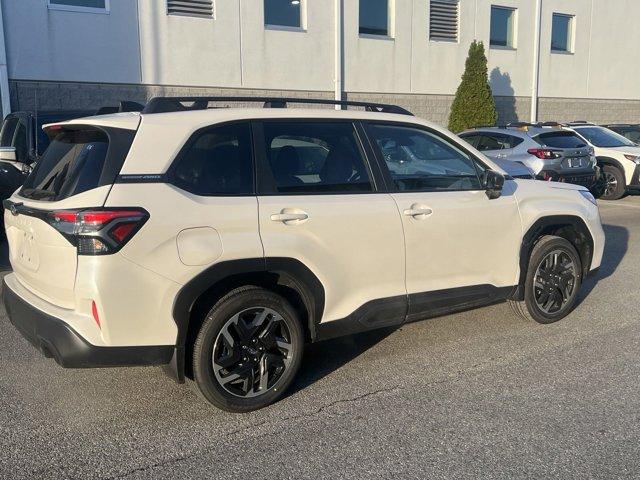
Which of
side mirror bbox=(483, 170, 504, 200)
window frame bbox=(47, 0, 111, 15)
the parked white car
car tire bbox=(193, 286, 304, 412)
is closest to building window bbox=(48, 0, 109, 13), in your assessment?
window frame bbox=(47, 0, 111, 15)

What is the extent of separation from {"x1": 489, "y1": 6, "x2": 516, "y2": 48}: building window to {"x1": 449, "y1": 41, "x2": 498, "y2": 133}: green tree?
6.64 feet

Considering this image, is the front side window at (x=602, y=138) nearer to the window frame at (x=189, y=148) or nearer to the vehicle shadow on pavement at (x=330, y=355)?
the vehicle shadow on pavement at (x=330, y=355)

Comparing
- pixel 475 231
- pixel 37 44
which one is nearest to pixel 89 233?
pixel 475 231

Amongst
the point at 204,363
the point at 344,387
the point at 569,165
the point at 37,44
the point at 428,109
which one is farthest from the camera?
the point at 428,109

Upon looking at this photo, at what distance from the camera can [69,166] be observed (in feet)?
12.3

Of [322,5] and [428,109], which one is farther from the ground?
[322,5]

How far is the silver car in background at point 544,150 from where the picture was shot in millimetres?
11646

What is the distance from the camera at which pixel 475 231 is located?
15.5 ft

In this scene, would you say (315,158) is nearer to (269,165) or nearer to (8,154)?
(269,165)

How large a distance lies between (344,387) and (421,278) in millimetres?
915

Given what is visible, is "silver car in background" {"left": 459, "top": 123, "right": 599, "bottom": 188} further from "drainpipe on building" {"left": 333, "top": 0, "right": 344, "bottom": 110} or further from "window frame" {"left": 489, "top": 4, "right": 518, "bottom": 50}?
"window frame" {"left": 489, "top": 4, "right": 518, "bottom": 50}

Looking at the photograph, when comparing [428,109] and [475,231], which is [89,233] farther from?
[428,109]

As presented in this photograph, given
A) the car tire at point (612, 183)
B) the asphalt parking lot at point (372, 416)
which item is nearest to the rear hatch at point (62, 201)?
the asphalt parking lot at point (372, 416)

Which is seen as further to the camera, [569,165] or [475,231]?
[569,165]
